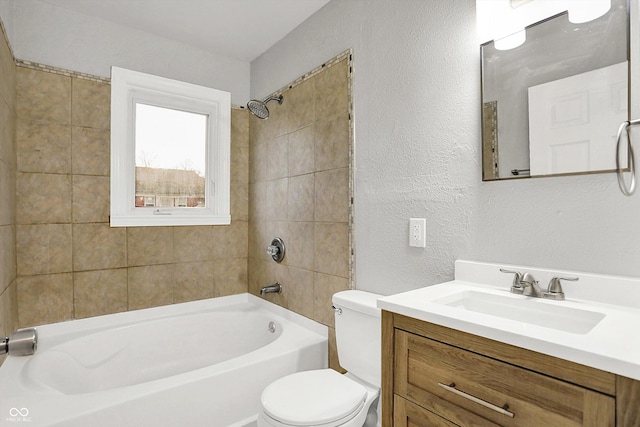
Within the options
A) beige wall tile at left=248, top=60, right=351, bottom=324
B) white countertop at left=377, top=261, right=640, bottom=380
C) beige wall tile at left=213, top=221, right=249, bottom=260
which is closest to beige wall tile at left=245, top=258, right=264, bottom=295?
beige wall tile at left=248, top=60, right=351, bottom=324

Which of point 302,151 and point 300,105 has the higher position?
point 300,105

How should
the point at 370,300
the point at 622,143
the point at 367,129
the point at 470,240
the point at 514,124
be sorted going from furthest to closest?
the point at 367,129
the point at 370,300
the point at 470,240
the point at 514,124
the point at 622,143

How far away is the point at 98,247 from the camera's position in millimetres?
2221

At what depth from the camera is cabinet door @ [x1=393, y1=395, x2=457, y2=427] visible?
93 cm

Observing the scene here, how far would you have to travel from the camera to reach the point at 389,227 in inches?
66.4

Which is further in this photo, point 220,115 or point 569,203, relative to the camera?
point 220,115

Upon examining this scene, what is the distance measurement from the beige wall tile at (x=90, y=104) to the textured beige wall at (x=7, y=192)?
0.96ft

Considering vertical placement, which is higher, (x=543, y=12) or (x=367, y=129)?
(x=543, y=12)

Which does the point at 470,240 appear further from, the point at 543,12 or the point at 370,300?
the point at 543,12

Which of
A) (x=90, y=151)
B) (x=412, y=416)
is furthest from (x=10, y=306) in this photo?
(x=412, y=416)

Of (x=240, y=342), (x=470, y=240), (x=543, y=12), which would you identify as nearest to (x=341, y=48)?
(x=543, y=12)

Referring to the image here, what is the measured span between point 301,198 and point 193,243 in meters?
0.96

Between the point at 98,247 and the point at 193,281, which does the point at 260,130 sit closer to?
the point at 193,281

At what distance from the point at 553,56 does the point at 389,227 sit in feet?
3.01
